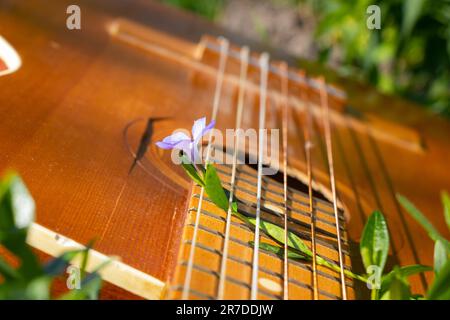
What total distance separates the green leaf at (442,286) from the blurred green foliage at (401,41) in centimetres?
98

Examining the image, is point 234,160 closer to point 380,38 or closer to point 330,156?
point 330,156

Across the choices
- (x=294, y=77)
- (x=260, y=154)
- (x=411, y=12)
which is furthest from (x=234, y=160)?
(x=411, y=12)

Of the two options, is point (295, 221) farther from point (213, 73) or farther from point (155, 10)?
point (155, 10)

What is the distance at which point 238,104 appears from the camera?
0.98m

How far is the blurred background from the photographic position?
152 cm

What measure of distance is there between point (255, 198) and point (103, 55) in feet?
1.52

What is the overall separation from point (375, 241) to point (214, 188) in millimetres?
186

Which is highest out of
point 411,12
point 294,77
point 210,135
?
point 411,12

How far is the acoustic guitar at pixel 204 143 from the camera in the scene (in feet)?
1.88

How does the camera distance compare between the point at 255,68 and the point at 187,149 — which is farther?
the point at 255,68

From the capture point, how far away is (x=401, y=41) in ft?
5.08

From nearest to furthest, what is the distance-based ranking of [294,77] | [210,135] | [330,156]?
[210,135]
[330,156]
[294,77]

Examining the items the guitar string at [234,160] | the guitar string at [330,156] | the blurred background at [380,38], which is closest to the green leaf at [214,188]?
the guitar string at [234,160]

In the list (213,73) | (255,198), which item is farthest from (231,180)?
(213,73)
